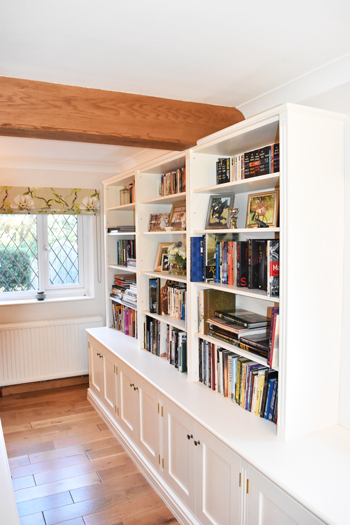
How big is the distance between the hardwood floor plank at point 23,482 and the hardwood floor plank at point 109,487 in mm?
306

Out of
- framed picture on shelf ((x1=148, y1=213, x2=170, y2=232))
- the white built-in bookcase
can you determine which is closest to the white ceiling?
the white built-in bookcase

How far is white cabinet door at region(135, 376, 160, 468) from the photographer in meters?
2.59

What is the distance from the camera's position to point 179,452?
232cm

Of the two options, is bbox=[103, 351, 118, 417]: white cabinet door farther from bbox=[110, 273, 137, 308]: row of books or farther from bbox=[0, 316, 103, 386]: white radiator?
bbox=[0, 316, 103, 386]: white radiator

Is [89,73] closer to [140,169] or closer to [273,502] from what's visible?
[140,169]

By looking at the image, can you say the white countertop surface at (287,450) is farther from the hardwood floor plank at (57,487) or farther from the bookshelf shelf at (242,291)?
the hardwood floor plank at (57,487)

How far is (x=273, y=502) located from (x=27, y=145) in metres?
3.27

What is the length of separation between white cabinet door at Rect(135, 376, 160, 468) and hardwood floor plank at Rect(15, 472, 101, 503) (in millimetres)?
378

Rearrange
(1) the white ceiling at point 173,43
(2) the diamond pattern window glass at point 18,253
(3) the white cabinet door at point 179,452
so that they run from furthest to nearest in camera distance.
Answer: (2) the diamond pattern window glass at point 18,253, (3) the white cabinet door at point 179,452, (1) the white ceiling at point 173,43

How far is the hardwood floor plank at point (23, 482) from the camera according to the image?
8.80 feet

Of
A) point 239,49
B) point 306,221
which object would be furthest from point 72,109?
point 306,221

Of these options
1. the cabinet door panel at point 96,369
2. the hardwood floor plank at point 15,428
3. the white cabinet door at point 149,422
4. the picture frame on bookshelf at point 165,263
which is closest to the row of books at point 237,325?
the white cabinet door at point 149,422

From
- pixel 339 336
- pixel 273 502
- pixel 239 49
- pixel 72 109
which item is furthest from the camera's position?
pixel 72 109

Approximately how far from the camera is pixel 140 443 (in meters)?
2.86
